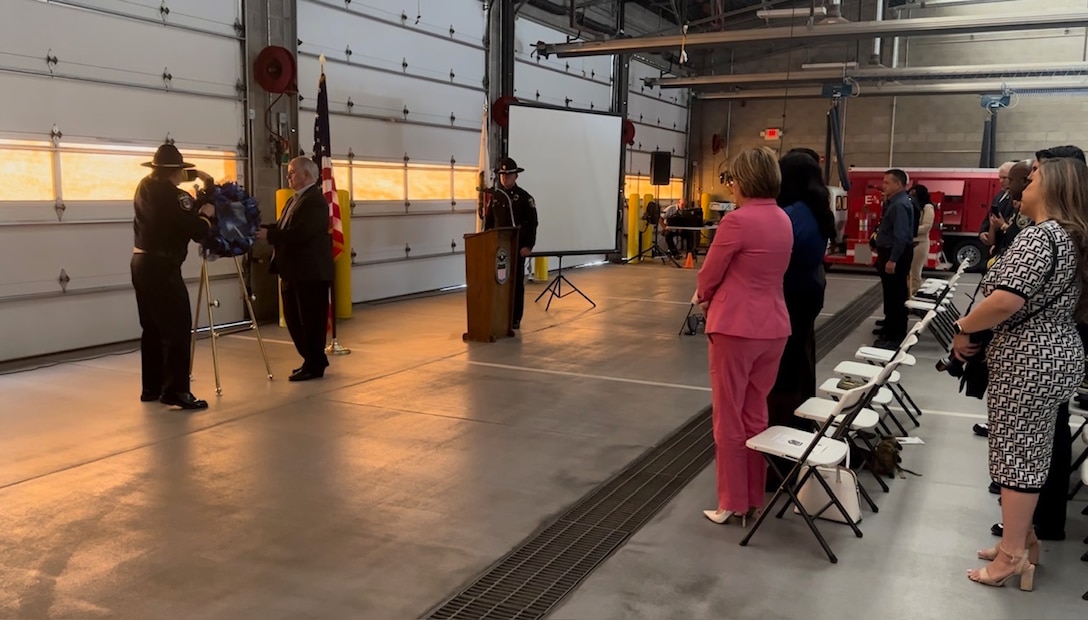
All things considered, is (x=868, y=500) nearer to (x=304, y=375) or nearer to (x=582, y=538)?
(x=582, y=538)

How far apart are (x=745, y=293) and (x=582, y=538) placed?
1.20 m

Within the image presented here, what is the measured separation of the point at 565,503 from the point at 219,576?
1517mm

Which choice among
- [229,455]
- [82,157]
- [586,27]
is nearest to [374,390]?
[229,455]

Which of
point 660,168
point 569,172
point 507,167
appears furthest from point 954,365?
point 660,168

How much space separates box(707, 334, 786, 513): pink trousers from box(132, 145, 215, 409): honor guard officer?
134 inches

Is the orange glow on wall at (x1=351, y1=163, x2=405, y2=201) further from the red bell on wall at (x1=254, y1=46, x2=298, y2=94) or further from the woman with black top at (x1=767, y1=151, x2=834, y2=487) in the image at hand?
the woman with black top at (x1=767, y1=151, x2=834, y2=487)

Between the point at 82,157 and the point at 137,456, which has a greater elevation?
the point at 82,157

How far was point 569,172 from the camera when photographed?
10.1 metres

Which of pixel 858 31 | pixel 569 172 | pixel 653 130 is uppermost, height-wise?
pixel 858 31

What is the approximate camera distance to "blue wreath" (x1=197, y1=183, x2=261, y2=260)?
5566 mm

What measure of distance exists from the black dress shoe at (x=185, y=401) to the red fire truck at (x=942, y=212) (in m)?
A: 12.3

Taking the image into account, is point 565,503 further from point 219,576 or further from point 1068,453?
point 1068,453

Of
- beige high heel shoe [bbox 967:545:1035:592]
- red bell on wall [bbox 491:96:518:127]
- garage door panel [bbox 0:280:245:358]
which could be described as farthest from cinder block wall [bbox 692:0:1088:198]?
beige high heel shoe [bbox 967:545:1035:592]

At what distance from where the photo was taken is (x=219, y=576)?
10.3 ft
